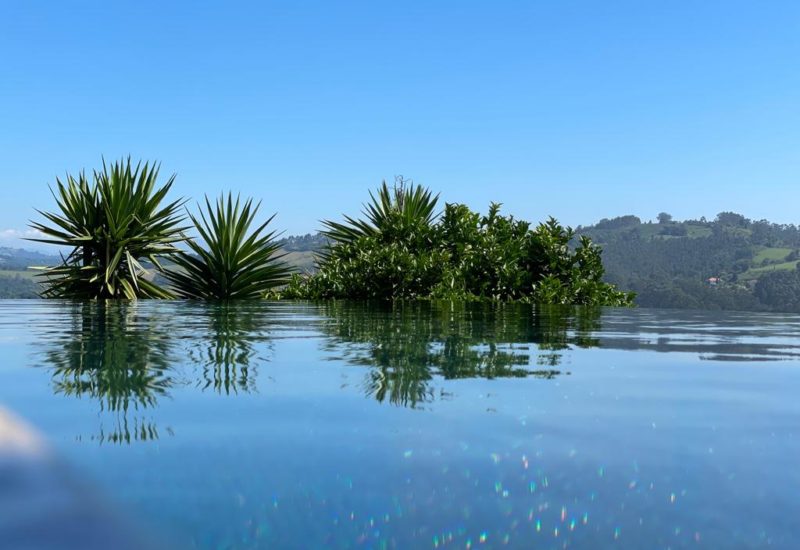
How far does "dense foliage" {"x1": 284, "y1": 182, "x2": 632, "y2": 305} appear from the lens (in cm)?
1323

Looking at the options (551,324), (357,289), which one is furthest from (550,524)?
(357,289)

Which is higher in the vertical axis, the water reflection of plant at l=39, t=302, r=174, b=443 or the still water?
the water reflection of plant at l=39, t=302, r=174, b=443

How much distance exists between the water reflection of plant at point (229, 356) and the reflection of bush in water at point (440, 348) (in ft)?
1.60

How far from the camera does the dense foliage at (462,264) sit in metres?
13.2

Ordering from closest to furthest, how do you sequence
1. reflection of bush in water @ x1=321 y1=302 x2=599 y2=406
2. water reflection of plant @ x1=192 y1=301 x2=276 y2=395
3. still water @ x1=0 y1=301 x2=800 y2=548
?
still water @ x1=0 y1=301 x2=800 y2=548 < water reflection of plant @ x1=192 y1=301 x2=276 y2=395 < reflection of bush in water @ x1=321 y1=302 x2=599 y2=406

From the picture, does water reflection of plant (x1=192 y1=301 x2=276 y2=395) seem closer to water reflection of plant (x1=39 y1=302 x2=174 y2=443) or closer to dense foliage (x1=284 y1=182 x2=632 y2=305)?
water reflection of plant (x1=39 y1=302 x2=174 y2=443)

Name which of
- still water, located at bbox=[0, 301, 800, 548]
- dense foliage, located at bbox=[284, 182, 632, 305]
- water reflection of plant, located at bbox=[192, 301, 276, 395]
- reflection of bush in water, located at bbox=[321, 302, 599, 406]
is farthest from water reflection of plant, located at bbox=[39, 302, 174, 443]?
dense foliage, located at bbox=[284, 182, 632, 305]

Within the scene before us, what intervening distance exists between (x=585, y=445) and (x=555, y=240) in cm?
1267

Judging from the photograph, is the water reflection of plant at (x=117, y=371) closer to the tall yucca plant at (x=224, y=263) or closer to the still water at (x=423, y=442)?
the still water at (x=423, y=442)

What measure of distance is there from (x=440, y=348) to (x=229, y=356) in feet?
3.91

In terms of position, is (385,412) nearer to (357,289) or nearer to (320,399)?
(320,399)

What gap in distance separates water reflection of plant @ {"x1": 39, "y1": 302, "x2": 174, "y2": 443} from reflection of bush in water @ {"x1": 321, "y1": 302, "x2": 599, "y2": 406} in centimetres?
81

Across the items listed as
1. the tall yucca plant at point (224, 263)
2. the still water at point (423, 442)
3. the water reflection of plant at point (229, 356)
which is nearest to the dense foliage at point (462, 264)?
the tall yucca plant at point (224, 263)

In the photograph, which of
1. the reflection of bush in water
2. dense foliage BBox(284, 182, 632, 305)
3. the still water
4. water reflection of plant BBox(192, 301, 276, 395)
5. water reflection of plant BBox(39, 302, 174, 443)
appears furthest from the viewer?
dense foliage BBox(284, 182, 632, 305)
